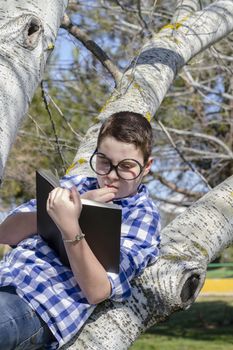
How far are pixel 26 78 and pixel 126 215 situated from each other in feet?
1.63

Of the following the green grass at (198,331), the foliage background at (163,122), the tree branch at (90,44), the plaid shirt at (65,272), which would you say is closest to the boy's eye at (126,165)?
the plaid shirt at (65,272)

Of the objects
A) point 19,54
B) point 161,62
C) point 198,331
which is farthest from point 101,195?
point 198,331

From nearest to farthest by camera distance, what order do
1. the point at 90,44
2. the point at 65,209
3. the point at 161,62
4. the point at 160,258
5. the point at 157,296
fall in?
the point at 65,209 < the point at 157,296 < the point at 160,258 < the point at 161,62 < the point at 90,44

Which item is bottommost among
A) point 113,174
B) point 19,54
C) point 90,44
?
point 113,174

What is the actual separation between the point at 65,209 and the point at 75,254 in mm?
125

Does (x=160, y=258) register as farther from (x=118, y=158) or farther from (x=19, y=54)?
(x=19, y=54)

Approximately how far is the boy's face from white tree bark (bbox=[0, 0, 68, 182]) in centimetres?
27

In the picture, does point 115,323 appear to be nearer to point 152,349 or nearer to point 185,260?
point 185,260

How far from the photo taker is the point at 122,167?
221 centimetres

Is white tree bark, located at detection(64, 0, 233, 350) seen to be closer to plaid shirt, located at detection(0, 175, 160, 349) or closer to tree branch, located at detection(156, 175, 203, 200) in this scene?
plaid shirt, located at detection(0, 175, 160, 349)

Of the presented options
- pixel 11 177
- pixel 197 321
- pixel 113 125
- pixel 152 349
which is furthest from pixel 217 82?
pixel 113 125

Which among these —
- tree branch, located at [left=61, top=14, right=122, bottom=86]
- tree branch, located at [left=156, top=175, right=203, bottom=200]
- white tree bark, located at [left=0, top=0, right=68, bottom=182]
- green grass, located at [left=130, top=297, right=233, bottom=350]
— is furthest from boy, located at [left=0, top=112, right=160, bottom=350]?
green grass, located at [left=130, top=297, right=233, bottom=350]

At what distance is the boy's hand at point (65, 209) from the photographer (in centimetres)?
188

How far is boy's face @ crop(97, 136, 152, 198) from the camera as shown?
2.21 m
